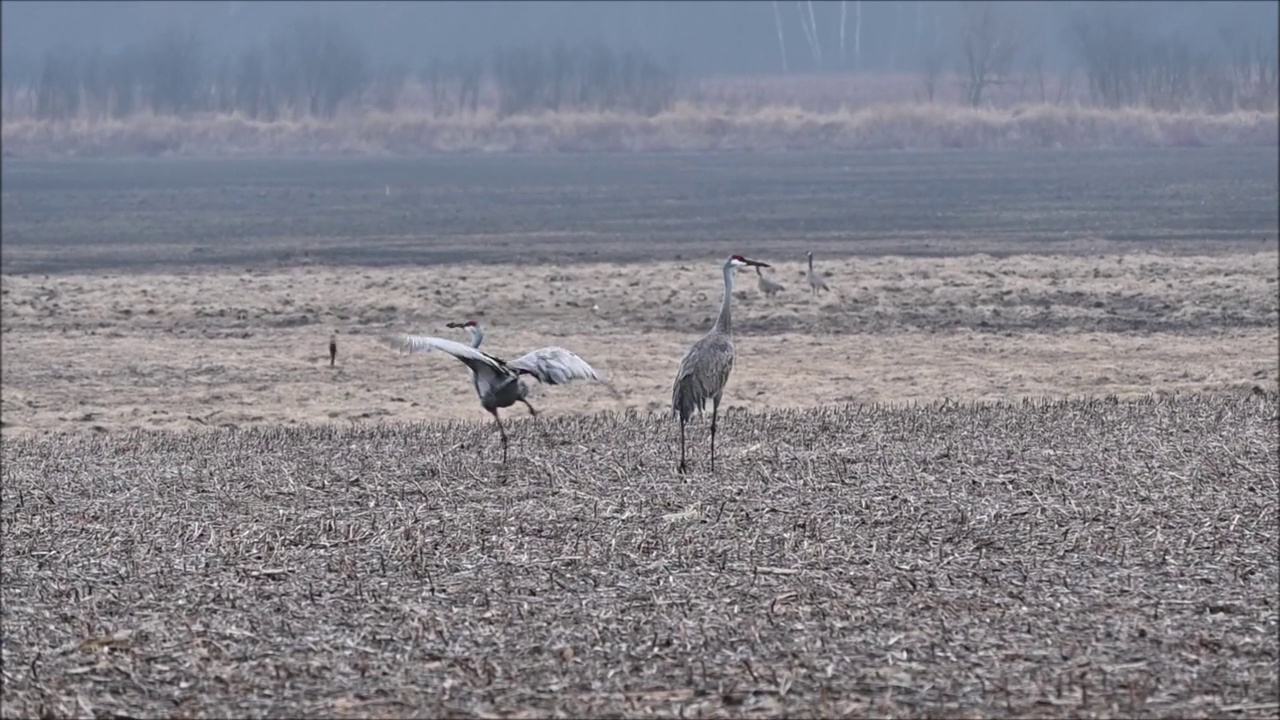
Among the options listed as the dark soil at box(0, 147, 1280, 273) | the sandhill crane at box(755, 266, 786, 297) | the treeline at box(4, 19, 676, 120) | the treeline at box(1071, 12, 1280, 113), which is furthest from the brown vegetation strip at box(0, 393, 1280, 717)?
the treeline at box(4, 19, 676, 120)

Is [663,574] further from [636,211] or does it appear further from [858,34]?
[858,34]

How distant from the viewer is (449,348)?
502 inches

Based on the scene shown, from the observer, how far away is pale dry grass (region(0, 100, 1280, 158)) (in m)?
97.1

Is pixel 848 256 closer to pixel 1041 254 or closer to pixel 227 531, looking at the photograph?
pixel 1041 254

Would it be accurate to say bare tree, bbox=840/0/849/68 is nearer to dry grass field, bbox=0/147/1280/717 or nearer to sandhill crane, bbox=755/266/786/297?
dry grass field, bbox=0/147/1280/717

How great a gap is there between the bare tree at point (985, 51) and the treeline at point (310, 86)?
61.2 feet

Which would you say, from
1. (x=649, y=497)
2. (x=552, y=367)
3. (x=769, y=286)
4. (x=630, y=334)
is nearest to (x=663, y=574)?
(x=649, y=497)

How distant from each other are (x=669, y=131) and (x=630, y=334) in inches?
3301

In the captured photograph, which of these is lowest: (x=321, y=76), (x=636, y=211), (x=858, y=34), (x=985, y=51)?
(x=636, y=211)

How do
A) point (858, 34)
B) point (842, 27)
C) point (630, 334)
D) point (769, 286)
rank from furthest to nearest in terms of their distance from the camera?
point (842, 27) → point (858, 34) → point (769, 286) → point (630, 334)

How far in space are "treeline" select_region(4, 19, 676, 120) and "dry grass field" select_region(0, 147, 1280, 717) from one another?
3593 inches

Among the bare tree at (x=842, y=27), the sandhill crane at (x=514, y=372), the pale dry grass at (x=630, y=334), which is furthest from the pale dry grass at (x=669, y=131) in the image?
the sandhill crane at (x=514, y=372)

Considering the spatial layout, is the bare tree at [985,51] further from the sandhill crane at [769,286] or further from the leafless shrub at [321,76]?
the sandhill crane at [769,286]

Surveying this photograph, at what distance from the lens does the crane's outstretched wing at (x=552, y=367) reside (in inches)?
533
